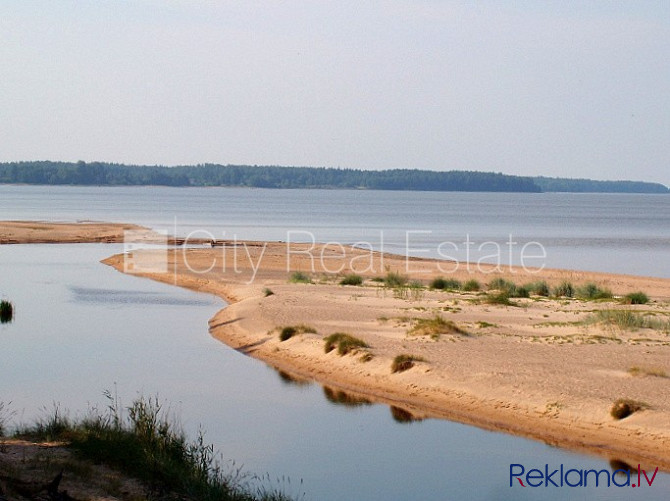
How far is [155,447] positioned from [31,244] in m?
50.8

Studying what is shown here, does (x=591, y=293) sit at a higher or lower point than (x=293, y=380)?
higher

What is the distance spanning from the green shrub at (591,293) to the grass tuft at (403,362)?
12.4 meters

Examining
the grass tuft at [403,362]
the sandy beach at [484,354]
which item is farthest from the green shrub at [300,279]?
the grass tuft at [403,362]

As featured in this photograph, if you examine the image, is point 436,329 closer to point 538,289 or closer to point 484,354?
point 484,354

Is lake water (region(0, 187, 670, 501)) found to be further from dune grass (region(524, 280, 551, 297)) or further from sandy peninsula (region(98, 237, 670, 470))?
dune grass (region(524, 280, 551, 297))

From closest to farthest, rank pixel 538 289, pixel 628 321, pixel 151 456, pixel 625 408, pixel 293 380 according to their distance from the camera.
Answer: pixel 151 456, pixel 625 408, pixel 293 380, pixel 628 321, pixel 538 289

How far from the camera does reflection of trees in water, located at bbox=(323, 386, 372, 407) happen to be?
18266 mm

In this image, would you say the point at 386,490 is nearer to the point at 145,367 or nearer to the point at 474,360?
the point at 474,360

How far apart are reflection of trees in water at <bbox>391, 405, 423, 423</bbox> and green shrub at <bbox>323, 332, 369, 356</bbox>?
11.9 ft

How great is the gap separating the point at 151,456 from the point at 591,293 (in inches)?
919

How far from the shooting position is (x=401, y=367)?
19.7 metres

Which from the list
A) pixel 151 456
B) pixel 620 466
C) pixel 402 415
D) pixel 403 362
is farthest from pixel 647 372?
pixel 151 456

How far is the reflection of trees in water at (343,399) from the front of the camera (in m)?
18.3

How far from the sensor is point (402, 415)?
1731 cm
